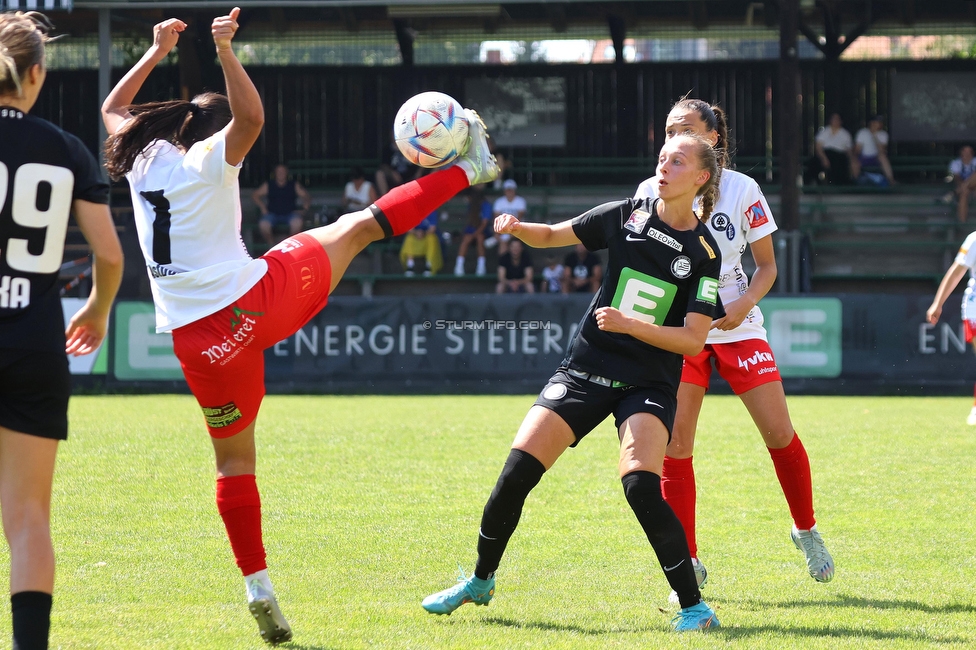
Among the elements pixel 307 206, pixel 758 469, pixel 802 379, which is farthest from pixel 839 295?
pixel 307 206

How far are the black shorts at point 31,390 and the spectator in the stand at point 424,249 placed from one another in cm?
1479

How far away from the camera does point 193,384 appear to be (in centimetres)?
377

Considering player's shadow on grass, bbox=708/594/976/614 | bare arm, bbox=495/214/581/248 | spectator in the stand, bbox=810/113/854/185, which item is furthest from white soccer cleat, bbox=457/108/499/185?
spectator in the stand, bbox=810/113/854/185

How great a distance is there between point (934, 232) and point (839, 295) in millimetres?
6077

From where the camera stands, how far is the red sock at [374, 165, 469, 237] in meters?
4.09

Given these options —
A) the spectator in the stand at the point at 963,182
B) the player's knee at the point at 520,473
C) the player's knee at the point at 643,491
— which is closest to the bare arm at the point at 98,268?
the player's knee at the point at 520,473

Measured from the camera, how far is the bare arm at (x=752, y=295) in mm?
4535

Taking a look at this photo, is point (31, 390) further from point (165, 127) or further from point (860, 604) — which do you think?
point (860, 604)

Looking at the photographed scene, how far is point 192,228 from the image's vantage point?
3.70m

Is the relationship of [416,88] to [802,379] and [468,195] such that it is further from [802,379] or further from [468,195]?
[802,379]

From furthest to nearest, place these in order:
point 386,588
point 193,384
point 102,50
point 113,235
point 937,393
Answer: point 102,50, point 937,393, point 386,588, point 193,384, point 113,235

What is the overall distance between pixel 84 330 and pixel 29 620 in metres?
0.87

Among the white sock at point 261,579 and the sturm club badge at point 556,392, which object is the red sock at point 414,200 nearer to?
the sturm club badge at point 556,392

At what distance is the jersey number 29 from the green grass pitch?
4.64 feet
